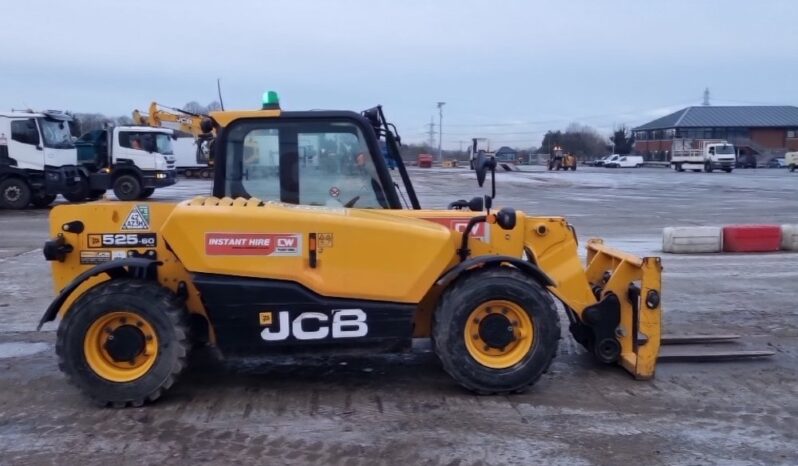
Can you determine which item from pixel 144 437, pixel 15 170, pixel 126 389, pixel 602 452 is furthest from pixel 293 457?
pixel 15 170

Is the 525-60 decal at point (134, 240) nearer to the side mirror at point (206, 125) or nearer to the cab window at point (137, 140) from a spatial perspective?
the side mirror at point (206, 125)

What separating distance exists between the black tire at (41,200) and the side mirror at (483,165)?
22.9 meters

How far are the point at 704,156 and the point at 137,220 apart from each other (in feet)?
221

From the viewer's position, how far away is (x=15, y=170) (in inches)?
988

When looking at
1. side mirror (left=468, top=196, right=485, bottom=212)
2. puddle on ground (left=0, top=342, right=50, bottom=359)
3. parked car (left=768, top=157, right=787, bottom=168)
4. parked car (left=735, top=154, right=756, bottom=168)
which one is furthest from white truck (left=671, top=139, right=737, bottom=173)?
puddle on ground (left=0, top=342, right=50, bottom=359)

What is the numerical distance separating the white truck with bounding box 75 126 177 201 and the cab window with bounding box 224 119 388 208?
23.2 meters

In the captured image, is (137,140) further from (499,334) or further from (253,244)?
(499,334)

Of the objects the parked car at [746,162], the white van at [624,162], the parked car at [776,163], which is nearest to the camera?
the parked car at [746,162]

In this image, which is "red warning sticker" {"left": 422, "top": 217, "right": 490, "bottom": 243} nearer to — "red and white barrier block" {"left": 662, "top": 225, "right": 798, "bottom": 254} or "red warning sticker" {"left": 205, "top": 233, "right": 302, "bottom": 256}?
"red warning sticker" {"left": 205, "top": 233, "right": 302, "bottom": 256}

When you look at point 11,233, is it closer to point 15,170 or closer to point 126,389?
point 15,170

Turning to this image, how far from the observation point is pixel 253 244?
18.7ft

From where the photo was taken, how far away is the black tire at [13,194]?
2506cm

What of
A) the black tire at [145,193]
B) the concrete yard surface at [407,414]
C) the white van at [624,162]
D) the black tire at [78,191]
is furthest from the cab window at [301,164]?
the white van at [624,162]

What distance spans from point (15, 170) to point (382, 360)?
21.6 meters
